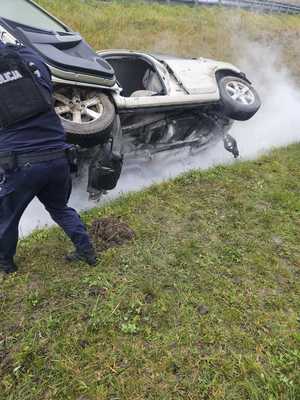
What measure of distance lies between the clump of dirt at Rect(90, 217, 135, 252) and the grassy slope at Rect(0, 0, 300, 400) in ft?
0.37

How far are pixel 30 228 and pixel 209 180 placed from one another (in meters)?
2.20

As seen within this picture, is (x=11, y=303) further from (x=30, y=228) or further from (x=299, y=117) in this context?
(x=299, y=117)

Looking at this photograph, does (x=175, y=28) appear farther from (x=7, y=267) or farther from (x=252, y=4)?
(x=7, y=267)

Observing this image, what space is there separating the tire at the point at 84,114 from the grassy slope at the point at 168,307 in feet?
2.75

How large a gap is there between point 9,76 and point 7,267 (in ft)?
4.90

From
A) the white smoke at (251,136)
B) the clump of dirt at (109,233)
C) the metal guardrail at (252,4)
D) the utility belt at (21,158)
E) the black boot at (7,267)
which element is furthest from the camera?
the metal guardrail at (252,4)

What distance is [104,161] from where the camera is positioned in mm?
3779

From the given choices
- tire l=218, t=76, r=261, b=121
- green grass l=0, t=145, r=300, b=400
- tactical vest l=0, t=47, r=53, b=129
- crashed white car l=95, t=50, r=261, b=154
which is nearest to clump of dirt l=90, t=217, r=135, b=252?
green grass l=0, t=145, r=300, b=400

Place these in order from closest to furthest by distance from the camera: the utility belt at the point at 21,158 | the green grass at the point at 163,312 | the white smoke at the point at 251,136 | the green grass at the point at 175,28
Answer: the green grass at the point at 163,312
the utility belt at the point at 21,158
the white smoke at the point at 251,136
the green grass at the point at 175,28

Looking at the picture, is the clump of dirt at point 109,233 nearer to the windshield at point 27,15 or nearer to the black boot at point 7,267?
the black boot at point 7,267

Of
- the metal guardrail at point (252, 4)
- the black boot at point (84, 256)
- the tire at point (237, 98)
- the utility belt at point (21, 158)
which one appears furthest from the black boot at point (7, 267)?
the metal guardrail at point (252, 4)

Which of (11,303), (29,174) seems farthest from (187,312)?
(29,174)

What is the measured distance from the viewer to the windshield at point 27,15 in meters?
4.19

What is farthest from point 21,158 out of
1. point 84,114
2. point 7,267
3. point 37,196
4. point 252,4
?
→ point 252,4
